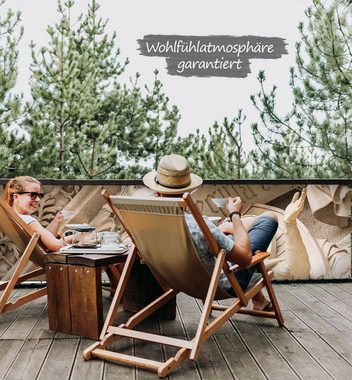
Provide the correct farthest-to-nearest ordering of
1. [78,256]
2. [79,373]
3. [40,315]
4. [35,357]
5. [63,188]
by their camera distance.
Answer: [63,188] → [40,315] → [78,256] → [35,357] → [79,373]

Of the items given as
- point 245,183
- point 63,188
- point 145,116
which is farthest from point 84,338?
point 145,116

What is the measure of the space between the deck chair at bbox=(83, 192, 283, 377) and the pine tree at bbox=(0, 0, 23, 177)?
25.9 ft

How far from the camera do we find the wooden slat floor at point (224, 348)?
2570 mm

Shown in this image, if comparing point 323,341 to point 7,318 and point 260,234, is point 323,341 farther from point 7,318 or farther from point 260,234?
point 7,318

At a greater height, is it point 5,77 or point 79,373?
point 5,77

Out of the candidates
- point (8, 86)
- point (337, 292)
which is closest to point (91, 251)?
point (337, 292)

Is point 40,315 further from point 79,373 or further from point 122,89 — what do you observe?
point 122,89

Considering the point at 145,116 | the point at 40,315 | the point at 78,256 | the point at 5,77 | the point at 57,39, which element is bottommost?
the point at 40,315

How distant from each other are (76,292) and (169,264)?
0.61 m

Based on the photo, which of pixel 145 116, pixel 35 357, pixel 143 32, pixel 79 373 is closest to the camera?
pixel 79 373

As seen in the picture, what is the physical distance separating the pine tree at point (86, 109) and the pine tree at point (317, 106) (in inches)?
124

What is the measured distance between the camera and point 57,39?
1087 centimetres

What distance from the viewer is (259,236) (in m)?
3.26

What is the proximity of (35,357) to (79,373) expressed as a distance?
0.35m
